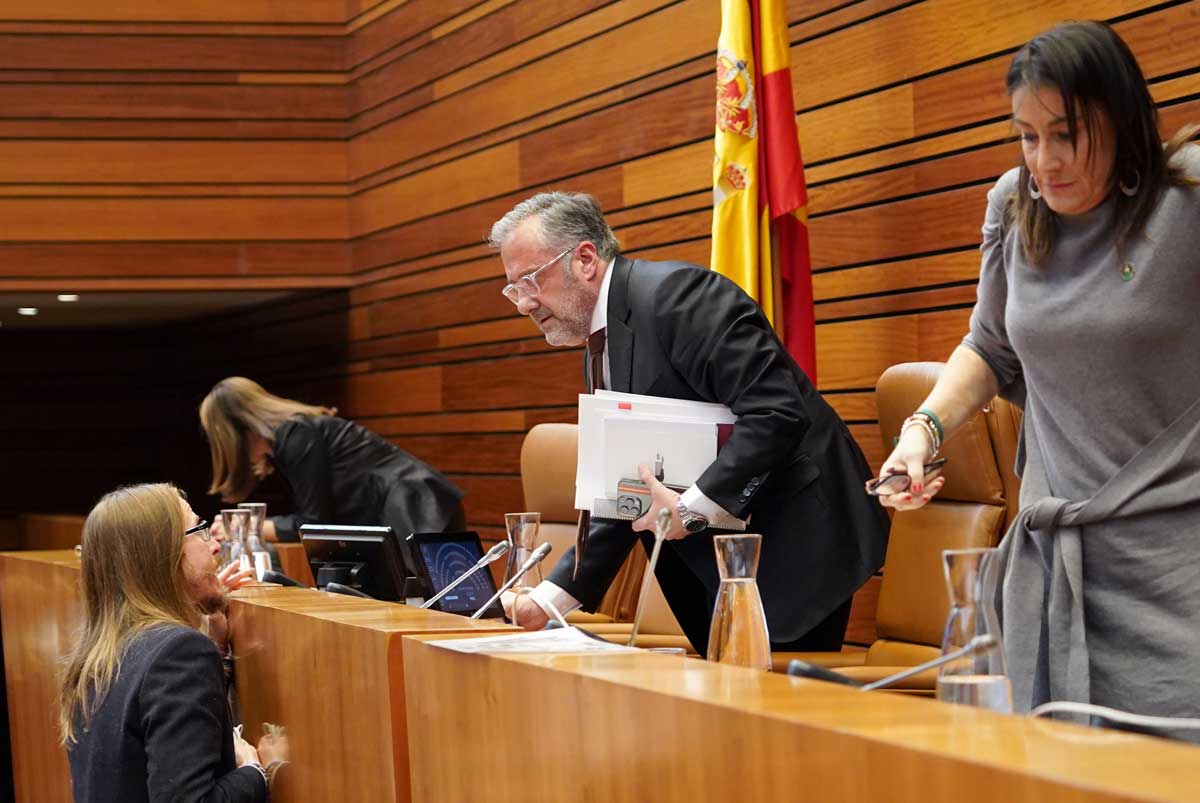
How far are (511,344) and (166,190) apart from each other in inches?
75.6

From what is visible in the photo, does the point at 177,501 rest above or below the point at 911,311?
below

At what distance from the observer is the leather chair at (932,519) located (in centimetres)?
276

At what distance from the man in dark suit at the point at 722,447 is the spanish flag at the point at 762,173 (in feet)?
3.23

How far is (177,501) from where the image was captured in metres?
2.41

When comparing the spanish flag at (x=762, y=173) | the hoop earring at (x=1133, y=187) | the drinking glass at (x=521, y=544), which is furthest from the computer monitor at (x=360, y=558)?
the hoop earring at (x=1133, y=187)

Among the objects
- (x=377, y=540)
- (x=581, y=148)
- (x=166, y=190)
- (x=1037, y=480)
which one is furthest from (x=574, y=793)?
(x=166, y=190)

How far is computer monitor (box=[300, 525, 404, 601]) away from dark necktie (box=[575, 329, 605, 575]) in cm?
43

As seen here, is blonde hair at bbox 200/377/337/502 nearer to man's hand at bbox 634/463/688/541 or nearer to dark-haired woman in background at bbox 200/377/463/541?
dark-haired woman in background at bbox 200/377/463/541

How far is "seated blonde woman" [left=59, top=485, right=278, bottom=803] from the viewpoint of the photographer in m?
2.10

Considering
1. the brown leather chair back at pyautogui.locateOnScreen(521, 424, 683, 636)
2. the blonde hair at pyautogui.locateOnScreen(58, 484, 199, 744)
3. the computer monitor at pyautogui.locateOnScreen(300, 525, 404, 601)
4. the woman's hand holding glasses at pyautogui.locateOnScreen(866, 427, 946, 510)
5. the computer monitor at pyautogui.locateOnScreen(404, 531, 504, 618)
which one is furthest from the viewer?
the brown leather chair back at pyautogui.locateOnScreen(521, 424, 683, 636)

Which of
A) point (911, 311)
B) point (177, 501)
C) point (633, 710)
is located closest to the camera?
point (633, 710)

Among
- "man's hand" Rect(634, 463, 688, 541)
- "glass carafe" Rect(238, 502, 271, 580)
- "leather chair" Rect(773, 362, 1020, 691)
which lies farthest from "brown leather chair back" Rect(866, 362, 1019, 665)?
"glass carafe" Rect(238, 502, 271, 580)

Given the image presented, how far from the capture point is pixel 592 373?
2795 millimetres

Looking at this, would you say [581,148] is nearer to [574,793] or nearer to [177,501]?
[177,501]
